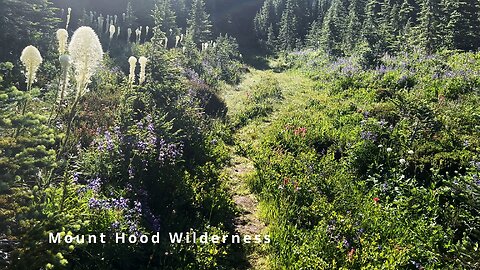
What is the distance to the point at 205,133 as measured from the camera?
10.7m

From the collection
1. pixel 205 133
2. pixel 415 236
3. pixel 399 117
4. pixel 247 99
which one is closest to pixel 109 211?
pixel 415 236

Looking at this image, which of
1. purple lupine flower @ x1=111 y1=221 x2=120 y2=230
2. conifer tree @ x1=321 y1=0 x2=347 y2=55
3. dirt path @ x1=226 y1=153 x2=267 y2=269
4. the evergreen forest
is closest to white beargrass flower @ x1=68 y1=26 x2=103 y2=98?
the evergreen forest

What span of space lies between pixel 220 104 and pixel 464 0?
26237mm

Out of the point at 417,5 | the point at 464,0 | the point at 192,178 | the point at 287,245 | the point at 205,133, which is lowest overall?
the point at 287,245

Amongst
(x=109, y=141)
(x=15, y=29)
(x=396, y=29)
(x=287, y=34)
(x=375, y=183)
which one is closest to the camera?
(x=109, y=141)

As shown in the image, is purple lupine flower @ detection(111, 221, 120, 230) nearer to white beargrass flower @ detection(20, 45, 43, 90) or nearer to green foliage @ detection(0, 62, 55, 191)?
green foliage @ detection(0, 62, 55, 191)

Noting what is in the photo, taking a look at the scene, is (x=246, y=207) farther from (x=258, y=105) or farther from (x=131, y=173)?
(x=258, y=105)

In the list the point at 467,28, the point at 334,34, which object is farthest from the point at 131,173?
the point at 334,34

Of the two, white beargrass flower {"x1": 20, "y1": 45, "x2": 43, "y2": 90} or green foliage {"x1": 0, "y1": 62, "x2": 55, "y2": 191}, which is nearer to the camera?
green foliage {"x1": 0, "y1": 62, "x2": 55, "y2": 191}

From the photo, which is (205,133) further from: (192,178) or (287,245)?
(287,245)

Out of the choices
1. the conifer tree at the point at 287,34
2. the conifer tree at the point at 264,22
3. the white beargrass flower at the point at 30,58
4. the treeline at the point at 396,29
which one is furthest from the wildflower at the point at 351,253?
the conifer tree at the point at 264,22

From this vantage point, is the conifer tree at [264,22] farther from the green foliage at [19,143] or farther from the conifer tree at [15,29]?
the green foliage at [19,143]

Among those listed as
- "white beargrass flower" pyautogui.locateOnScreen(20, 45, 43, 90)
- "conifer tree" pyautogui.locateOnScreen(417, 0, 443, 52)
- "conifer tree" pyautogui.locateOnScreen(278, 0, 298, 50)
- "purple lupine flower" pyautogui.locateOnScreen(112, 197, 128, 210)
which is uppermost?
"conifer tree" pyautogui.locateOnScreen(278, 0, 298, 50)

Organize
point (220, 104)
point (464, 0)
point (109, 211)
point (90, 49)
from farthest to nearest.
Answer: point (464, 0) < point (220, 104) < point (109, 211) < point (90, 49)
